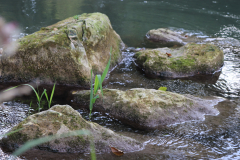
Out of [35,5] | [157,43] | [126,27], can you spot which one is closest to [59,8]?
[35,5]

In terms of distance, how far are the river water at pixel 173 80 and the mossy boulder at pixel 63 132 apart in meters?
0.11

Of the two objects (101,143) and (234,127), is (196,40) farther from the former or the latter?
(101,143)

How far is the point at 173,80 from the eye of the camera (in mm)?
6180

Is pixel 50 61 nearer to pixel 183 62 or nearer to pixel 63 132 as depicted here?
pixel 63 132

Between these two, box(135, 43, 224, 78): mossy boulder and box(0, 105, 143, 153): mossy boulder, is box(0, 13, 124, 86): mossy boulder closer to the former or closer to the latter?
box(135, 43, 224, 78): mossy boulder

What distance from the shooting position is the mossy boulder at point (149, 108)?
3662mm

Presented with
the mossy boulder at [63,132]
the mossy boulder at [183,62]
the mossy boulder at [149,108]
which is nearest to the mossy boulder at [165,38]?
the mossy boulder at [183,62]

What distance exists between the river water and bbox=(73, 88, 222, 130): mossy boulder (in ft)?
0.59

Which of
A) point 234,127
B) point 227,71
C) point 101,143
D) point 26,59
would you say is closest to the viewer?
point 101,143

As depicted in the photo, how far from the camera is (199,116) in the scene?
13.0 feet

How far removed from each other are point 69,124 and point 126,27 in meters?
10.6

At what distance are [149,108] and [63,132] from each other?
5.61ft

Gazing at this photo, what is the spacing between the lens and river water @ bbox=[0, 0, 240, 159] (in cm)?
297

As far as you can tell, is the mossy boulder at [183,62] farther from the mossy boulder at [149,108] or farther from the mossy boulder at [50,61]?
the mossy boulder at [149,108]
